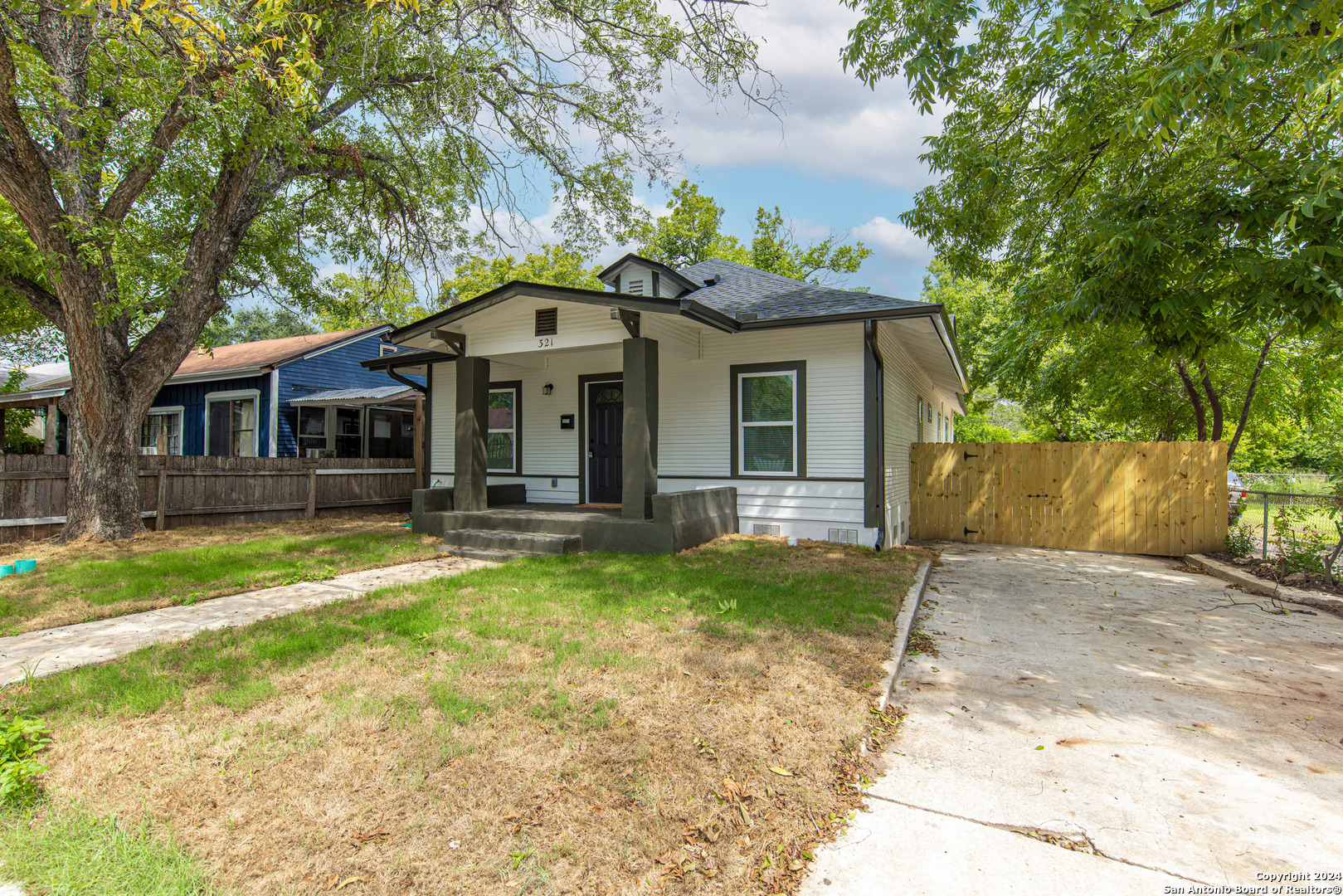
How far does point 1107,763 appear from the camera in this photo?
2852mm

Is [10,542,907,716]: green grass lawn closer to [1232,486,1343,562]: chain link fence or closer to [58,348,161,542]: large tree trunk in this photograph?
[58,348,161,542]: large tree trunk

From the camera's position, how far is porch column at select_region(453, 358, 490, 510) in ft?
29.5

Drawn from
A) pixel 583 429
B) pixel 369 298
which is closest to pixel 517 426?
pixel 583 429

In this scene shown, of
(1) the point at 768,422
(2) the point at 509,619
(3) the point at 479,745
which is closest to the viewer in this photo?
(3) the point at 479,745

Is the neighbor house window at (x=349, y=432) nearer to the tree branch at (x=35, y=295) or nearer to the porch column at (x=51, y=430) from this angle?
the tree branch at (x=35, y=295)

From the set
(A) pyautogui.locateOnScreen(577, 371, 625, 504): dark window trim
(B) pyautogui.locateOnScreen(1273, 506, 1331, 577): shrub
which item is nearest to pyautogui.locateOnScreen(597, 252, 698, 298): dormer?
(A) pyautogui.locateOnScreen(577, 371, 625, 504): dark window trim

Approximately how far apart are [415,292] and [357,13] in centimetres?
413

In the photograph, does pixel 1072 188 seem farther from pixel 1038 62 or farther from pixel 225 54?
pixel 225 54

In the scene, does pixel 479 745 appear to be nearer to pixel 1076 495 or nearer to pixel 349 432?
pixel 1076 495

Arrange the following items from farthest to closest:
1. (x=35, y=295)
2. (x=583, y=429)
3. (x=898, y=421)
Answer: (x=583, y=429), (x=898, y=421), (x=35, y=295)

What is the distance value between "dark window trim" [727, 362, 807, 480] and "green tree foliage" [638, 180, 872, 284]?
16.7 meters

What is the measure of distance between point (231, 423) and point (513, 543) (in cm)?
1288

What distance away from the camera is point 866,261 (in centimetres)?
2653

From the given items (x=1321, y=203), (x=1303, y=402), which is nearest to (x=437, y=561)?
(x=1321, y=203)
